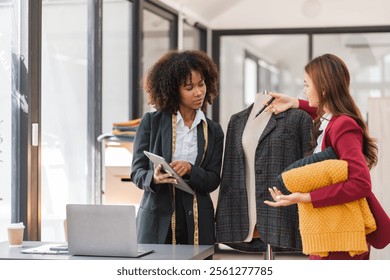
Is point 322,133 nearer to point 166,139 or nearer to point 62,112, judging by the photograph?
point 166,139

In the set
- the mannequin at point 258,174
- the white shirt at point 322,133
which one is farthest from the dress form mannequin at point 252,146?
the white shirt at point 322,133

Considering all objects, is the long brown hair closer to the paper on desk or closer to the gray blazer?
the gray blazer

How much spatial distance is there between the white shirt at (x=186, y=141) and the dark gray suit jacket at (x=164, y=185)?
3cm

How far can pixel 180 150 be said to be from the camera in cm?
318

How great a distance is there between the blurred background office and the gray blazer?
137 centimetres

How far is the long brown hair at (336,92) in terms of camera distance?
2.47m

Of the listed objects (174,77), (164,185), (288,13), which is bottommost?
(164,185)

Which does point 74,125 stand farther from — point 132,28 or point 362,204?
point 362,204

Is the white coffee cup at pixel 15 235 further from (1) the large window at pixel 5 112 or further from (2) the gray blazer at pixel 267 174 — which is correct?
(1) the large window at pixel 5 112

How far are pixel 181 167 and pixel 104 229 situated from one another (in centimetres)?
51

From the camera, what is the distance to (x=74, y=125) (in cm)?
496

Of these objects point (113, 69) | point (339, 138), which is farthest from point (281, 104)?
point (113, 69)
